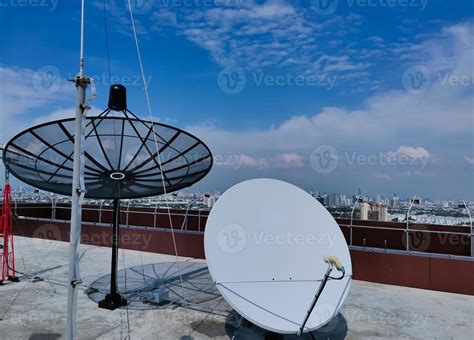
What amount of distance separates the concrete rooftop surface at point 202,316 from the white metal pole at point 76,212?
2.73 m

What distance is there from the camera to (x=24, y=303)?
759 centimetres

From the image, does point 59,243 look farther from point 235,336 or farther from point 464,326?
point 464,326

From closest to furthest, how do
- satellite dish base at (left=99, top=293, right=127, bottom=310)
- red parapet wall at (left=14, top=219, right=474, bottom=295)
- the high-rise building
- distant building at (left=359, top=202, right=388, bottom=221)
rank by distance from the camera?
satellite dish base at (left=99, top=293, right=127, bottom=310) < red parapet wall at (left=14, top=219, right=474, bottom=295) < the high-rise building < distant building at (left=359, top=202, right=388, bottom=221)

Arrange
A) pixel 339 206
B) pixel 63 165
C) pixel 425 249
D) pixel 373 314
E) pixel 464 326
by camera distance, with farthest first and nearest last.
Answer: pixel 339 206, pixel 425 249, pixel 63 165, pixel 373 314, pixel 464 326

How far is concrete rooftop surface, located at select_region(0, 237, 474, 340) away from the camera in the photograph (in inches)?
247

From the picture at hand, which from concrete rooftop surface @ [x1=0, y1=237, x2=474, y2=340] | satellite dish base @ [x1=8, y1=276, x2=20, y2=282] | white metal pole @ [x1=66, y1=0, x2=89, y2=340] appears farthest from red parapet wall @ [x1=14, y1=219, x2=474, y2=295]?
white metal pole @ [x1=66, y1=0, x2=89, y2=340]

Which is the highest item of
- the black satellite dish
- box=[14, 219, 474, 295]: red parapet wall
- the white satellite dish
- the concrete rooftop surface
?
the black satellite dish

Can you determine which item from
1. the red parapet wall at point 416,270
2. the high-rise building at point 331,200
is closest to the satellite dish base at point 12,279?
the red parapet wall at point 416,270

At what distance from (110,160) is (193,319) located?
164 inches

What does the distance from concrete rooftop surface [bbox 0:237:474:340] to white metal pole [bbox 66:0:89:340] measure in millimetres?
2730

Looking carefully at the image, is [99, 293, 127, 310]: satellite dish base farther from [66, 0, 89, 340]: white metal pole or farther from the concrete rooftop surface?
[66, 0, 89, 340]: white metal pole

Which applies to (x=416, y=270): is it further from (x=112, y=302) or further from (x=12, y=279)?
(x=12, y=279)

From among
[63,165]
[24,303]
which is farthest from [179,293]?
[63,165]

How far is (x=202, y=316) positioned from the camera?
712 centimetres
